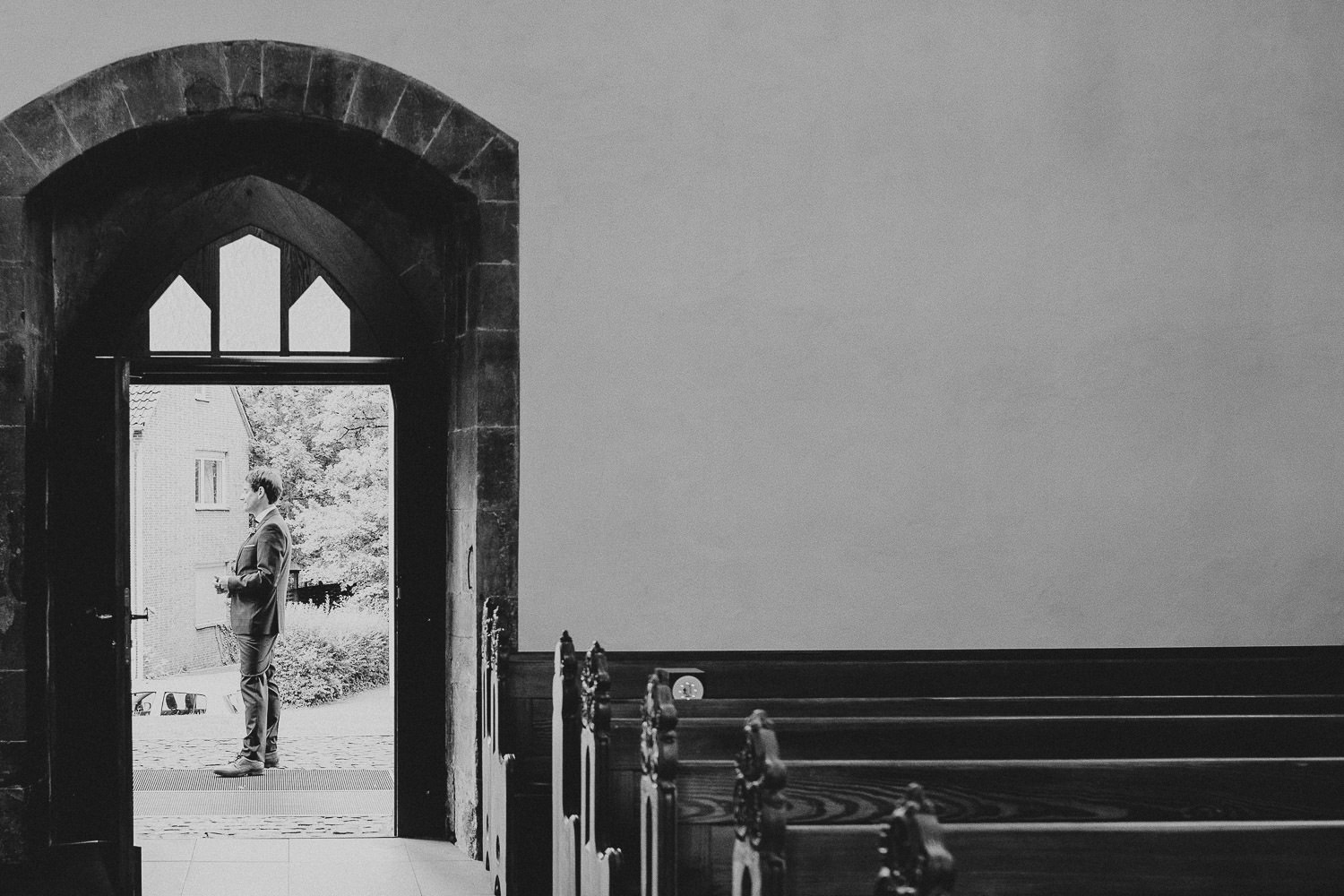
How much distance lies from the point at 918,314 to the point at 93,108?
2.94 metres

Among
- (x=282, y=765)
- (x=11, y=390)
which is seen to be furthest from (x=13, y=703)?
(x=282, y=765)

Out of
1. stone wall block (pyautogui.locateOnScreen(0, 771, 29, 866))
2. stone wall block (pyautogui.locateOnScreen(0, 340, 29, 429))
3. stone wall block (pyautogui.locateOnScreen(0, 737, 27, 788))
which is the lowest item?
stone wall block (pyautogui.locateOnScreen(0, 771, 29, 866))

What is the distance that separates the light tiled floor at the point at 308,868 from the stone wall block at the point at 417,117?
2504 mm

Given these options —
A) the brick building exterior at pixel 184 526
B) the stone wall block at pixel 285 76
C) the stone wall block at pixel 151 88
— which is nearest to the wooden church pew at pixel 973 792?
the stone wall block at pixel 285 76

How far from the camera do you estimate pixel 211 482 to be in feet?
50.5

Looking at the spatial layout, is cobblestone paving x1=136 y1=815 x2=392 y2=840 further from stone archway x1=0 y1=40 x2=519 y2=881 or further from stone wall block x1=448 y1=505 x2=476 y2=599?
stone wall block x1=448 y1=505 x2=476 y2=599

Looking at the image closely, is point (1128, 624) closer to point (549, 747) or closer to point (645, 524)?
point (645, 524)

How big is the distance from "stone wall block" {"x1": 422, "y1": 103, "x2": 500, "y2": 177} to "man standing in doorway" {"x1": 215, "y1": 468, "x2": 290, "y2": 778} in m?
2.60

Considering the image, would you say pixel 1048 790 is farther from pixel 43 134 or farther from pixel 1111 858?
pixel 43 134

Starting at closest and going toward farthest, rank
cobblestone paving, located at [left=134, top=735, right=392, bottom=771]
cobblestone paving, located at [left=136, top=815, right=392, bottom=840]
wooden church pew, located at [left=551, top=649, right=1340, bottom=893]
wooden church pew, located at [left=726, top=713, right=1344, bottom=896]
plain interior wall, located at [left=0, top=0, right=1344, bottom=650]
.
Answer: wooden church pew, located at [left=726, top=713, right=1344, bottom=896] < wooden church pew, located at [left=551, top=649, right=1340, bottom=893] < plain interior wall, located at [left=0, top=0, right=1344, bottom=650] < cobblestone paving, located at [left=136, top=815, right=392, bottom=840] < cobblestone paving, located at [left=134, top=735, right=392, bottom=771]

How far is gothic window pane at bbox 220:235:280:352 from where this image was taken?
5.24 m

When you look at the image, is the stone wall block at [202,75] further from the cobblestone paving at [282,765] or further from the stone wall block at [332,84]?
the cobblestone paving at [282,765]

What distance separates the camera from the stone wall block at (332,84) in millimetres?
4664

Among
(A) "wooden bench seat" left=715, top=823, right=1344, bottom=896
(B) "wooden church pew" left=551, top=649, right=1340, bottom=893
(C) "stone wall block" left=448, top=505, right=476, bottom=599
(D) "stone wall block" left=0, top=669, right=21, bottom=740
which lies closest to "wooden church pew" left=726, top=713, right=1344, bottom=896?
(A) "wooden bench seat" left=715, top=823, right=1344, bottom=896
